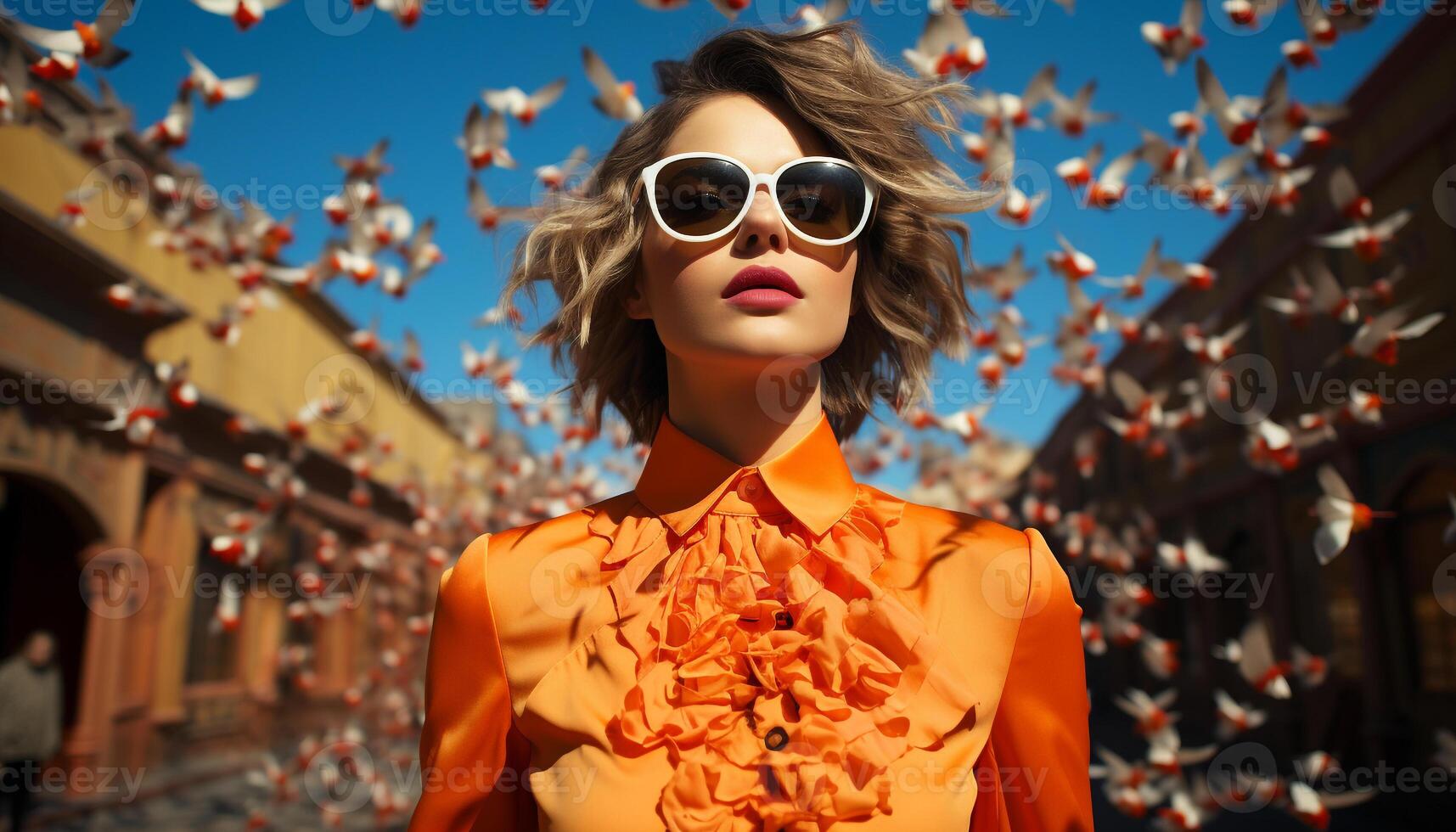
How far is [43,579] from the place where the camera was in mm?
11711

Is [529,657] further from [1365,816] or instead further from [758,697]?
[1365,816]

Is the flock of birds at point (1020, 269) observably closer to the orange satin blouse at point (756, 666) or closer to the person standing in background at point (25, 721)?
the orange satin blouse at point (756, 666)

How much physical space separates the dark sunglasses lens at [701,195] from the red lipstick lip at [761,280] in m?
0.11

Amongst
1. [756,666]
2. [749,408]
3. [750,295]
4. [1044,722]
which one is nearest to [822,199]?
[750,295]

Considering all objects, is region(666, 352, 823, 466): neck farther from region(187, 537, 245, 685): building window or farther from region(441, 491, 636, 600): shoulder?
region(187, 537, 245, 685): building window

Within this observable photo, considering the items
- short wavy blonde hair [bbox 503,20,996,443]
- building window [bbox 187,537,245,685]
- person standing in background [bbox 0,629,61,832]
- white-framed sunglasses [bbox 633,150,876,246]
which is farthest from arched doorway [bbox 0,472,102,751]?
white-framed sunglasses [bbox 633,150,876,246]

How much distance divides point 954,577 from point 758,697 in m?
0.46

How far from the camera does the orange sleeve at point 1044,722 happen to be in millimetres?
1841

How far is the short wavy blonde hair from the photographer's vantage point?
6.97 feet

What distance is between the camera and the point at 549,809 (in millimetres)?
1653

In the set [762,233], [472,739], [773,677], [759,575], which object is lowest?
[472,739]

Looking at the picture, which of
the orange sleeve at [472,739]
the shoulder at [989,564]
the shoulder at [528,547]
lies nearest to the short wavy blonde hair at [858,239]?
the shoulder at [528,547]

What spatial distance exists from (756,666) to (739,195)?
88 centimetres

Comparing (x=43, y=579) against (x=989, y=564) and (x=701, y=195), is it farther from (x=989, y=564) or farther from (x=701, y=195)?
(x=989, y=564)
